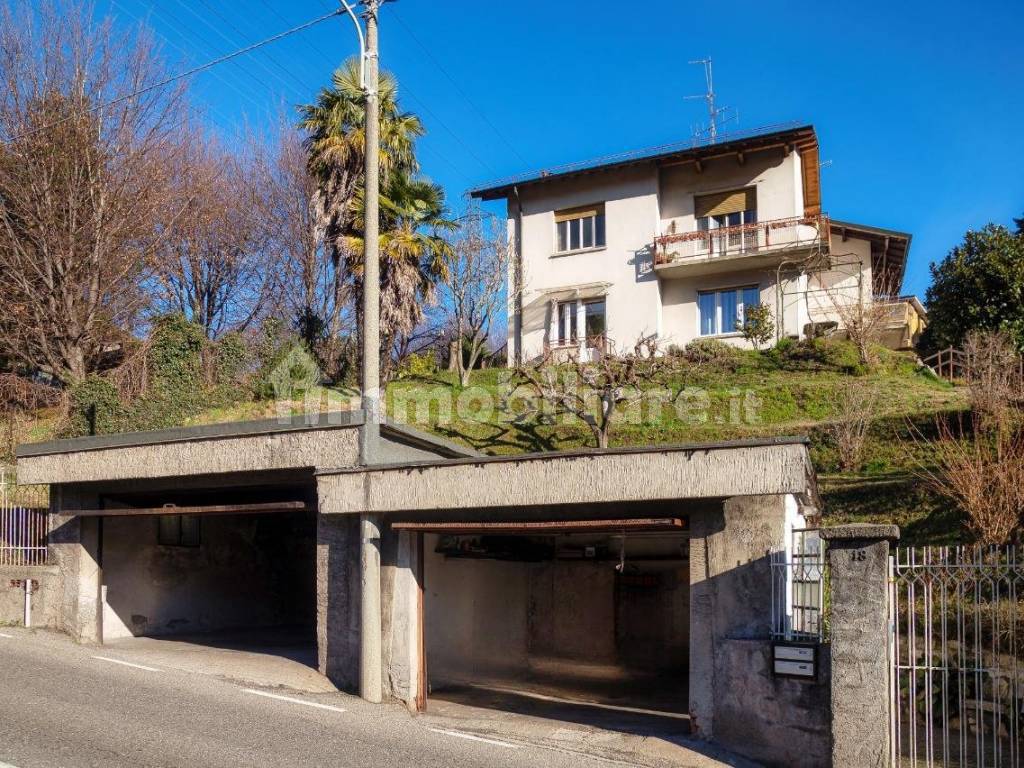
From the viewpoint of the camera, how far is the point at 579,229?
29469 millimetres

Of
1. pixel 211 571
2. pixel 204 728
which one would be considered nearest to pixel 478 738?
pixel 204 728

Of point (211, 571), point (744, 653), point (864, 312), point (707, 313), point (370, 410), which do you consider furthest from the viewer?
point (707, 313)

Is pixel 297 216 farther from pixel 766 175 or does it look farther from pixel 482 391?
pixel 766 175

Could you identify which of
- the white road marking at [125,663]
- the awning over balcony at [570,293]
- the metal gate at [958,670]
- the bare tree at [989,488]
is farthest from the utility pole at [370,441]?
the awning over balcony at [570,293]

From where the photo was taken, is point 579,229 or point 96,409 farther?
point 579,229

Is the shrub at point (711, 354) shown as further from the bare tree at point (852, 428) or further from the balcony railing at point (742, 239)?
the bare tree at point (852, 428)

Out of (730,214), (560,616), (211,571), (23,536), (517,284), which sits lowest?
(560,616)

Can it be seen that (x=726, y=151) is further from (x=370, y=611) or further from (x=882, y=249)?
(x=370, y=611)

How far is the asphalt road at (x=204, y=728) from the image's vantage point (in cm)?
732

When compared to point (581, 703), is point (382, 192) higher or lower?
higher

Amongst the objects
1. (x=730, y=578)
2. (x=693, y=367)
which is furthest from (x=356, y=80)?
(x=730, y=578)

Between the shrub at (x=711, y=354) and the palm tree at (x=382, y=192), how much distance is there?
7699 mm

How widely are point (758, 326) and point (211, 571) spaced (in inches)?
649

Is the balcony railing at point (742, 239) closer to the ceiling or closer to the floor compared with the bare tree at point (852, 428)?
closer to the ceiling
